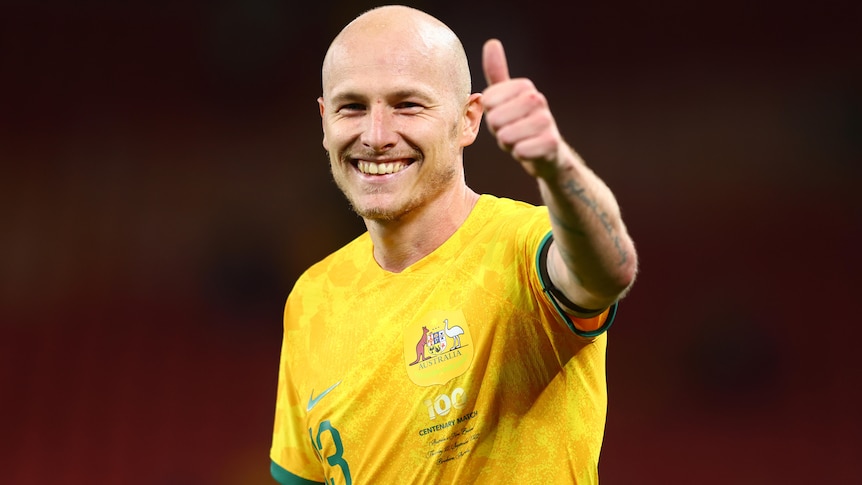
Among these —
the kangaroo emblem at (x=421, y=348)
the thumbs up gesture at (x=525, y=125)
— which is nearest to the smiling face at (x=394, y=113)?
the kangaroo emblem at (x=421, y=348)

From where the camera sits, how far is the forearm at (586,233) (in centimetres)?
110

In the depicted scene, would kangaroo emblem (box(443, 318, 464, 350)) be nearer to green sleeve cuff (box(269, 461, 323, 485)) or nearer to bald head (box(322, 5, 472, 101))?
bald head (box(322, 5, 472, 101))

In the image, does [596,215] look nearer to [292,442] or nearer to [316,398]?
[316,398]

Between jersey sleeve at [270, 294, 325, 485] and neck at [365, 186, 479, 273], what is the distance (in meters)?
0.35

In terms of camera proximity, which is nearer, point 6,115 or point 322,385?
point 322,385

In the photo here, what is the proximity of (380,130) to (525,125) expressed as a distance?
0.57 metres

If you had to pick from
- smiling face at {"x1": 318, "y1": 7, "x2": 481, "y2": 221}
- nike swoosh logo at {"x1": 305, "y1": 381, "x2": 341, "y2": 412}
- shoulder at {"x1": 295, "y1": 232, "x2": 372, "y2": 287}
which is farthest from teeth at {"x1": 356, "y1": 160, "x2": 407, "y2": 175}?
nike swoosh logo at {"x1": 305, "y1": 381, "x2": 341, "y2": 412}

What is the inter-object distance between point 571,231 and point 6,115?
4.21 metres

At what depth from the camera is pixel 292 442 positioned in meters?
1.87

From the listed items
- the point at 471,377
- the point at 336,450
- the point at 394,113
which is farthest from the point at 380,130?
the point at 336,450

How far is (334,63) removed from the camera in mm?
1674

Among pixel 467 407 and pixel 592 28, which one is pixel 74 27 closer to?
pixel 592 28

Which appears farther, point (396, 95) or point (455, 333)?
point (396, 95)

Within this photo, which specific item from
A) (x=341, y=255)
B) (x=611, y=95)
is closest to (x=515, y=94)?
(x=341, y=255)
